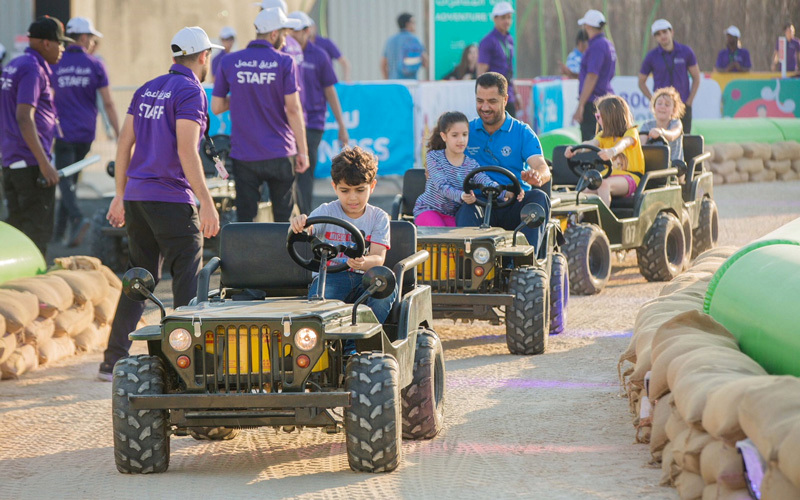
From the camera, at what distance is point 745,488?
429cm

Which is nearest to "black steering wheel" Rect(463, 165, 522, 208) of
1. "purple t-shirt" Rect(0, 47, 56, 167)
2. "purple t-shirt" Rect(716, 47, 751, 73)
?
"purple t-shirt" Rect(0, 47, 56, 167)

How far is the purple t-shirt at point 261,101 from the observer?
9.87 meters

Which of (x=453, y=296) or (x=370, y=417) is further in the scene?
(x=453, y=296)

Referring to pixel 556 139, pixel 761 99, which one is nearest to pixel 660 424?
pixel 556 139

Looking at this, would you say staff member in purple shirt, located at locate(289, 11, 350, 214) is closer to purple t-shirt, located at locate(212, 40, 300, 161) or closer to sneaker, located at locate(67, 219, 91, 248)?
sneaker, located at locate(67, 219, 91, 248)

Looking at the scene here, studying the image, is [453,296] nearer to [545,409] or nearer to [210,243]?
[545,409]

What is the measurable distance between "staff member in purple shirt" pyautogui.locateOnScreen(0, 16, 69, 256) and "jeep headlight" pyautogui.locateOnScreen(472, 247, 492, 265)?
4.09 meters

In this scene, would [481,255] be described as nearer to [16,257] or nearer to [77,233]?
[16,257]

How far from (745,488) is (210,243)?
788 centimetres

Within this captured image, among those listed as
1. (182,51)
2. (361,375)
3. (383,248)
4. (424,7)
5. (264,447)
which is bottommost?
(264,447)

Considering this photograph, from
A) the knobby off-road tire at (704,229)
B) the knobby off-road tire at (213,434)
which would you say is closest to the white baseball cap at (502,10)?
the knobby off-road tire at (704,229)

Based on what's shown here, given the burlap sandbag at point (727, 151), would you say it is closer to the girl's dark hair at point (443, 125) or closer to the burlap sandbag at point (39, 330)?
the girl's dark hair at point (443, 125)

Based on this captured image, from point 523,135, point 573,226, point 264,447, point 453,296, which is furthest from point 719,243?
point 264,447

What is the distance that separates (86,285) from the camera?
8508 millimetres
